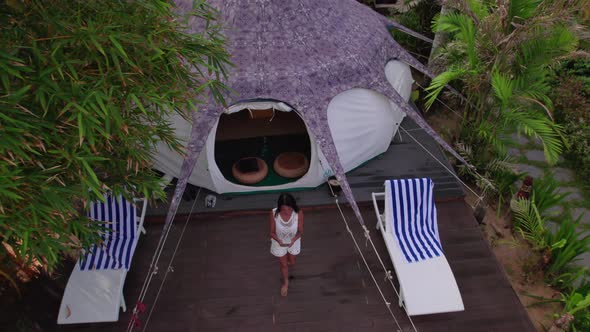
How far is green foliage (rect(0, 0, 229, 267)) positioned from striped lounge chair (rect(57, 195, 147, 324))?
Answer: 1.38 m

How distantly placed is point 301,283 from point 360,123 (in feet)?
8.61

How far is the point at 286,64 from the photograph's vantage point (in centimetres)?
575

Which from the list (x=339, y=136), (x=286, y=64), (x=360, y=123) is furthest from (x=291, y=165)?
(x=286, y=64)

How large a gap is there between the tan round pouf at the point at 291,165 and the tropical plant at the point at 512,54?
2.28m

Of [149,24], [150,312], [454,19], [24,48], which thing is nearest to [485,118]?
[454,19]

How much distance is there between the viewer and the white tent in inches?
237

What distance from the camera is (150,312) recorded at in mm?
5223

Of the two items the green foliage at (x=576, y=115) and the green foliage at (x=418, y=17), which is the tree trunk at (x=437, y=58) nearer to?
the green foliage at (x=418, y=17)

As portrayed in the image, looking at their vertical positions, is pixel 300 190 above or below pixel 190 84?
below

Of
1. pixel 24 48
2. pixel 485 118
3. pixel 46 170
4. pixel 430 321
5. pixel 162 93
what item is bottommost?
pixel 430 321

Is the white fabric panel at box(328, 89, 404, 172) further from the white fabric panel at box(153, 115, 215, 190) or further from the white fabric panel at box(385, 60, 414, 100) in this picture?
the white fabric panel at box(153, 115, 215, 190)

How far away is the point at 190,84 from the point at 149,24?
69 centimetres

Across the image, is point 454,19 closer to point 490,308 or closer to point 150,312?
point 490,308

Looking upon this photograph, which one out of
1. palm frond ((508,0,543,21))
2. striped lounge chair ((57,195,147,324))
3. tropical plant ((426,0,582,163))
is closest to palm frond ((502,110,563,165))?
tropical plant ((426,0,582,163))
